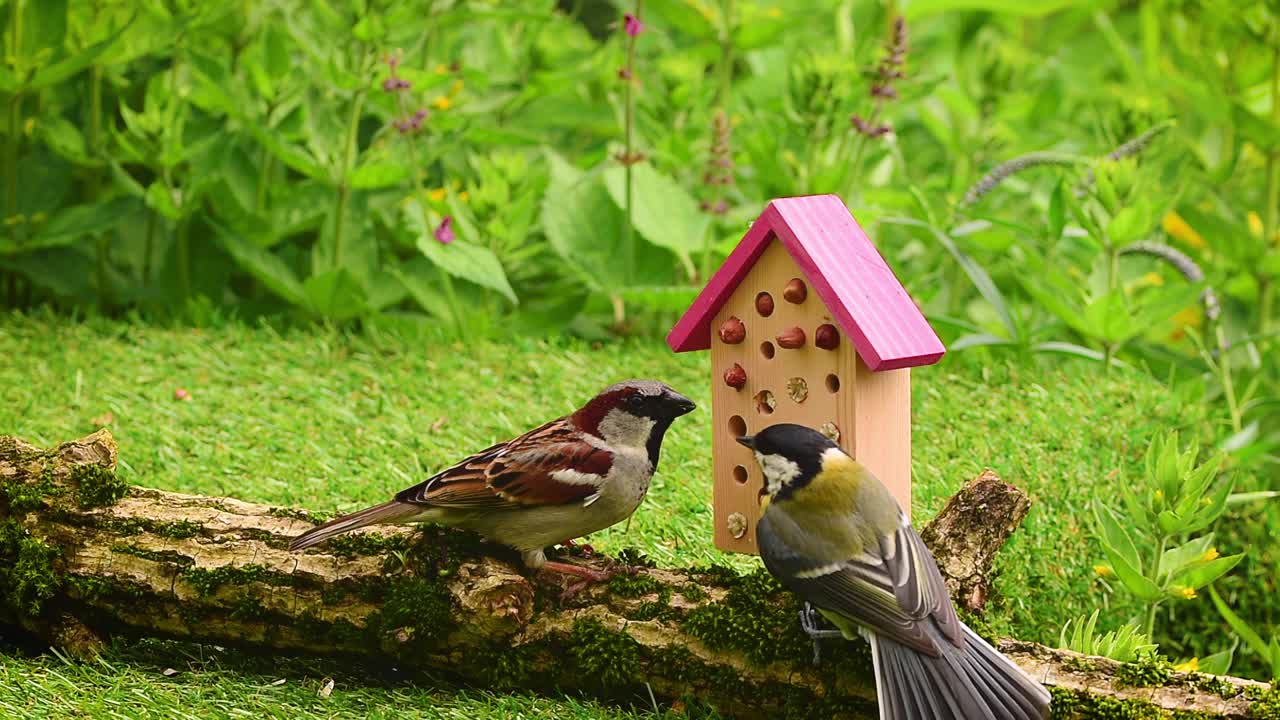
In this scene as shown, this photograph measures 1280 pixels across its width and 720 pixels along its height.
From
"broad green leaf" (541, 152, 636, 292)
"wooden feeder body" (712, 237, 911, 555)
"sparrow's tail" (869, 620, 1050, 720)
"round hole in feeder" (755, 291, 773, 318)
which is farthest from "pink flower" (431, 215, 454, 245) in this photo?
"sparrow's tail" (869, 620, 1050, 720)

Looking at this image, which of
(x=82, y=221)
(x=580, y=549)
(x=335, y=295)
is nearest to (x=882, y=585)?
(x=580, y=549)

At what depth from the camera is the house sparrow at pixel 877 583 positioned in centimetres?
231

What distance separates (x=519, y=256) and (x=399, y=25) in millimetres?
903

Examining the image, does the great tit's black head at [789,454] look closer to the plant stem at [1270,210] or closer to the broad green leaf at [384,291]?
the broad green leaf at [384,291]

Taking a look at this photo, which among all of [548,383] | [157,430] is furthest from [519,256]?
[157,430]

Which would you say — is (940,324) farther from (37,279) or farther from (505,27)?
(37,279)

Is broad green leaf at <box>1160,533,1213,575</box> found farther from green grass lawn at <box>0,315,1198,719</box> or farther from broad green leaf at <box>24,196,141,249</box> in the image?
broad green leaf at <box>24,196,141,249</box>

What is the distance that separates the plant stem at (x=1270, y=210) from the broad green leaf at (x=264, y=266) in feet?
11.2

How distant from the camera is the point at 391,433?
13.0 ft

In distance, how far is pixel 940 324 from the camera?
4.51 metres

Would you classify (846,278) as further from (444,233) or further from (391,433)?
(444,233)

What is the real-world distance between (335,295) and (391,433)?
A: 103 centimetres

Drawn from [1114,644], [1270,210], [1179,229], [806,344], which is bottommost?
[1114,644]

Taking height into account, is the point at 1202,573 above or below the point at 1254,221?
below
